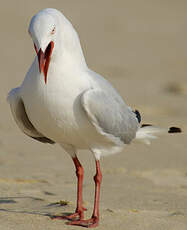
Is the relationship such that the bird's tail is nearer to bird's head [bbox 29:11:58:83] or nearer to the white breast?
the white breast

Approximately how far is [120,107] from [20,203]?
1495 millimetres

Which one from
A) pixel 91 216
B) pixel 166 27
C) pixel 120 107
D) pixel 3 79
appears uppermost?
pixel 166 27

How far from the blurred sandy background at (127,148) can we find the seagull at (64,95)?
2.33 feet

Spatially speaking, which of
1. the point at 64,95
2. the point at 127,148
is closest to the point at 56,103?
the point at 64,95

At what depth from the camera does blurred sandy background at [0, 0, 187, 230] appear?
18.9ft

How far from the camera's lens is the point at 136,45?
18.5m

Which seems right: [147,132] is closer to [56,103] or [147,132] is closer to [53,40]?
[56,103]

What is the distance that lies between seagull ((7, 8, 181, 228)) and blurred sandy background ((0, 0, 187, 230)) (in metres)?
0.71

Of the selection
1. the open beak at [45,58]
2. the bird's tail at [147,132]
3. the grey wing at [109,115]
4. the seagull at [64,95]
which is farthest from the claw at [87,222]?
the open beak at [45,58]

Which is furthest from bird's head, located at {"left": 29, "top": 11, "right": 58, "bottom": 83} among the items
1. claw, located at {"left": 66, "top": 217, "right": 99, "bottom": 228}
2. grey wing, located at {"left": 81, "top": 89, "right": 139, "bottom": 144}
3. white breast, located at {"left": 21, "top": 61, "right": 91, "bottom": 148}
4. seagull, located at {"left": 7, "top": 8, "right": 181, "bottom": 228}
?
claw, located at {"left": 66, "top": 217, "right": 99, "bottom": 228}

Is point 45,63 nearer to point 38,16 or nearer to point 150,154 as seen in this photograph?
point 38,16

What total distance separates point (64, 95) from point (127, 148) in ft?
14.7

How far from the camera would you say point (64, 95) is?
486 cm

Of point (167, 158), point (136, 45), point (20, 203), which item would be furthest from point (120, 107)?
point (136, 45)
